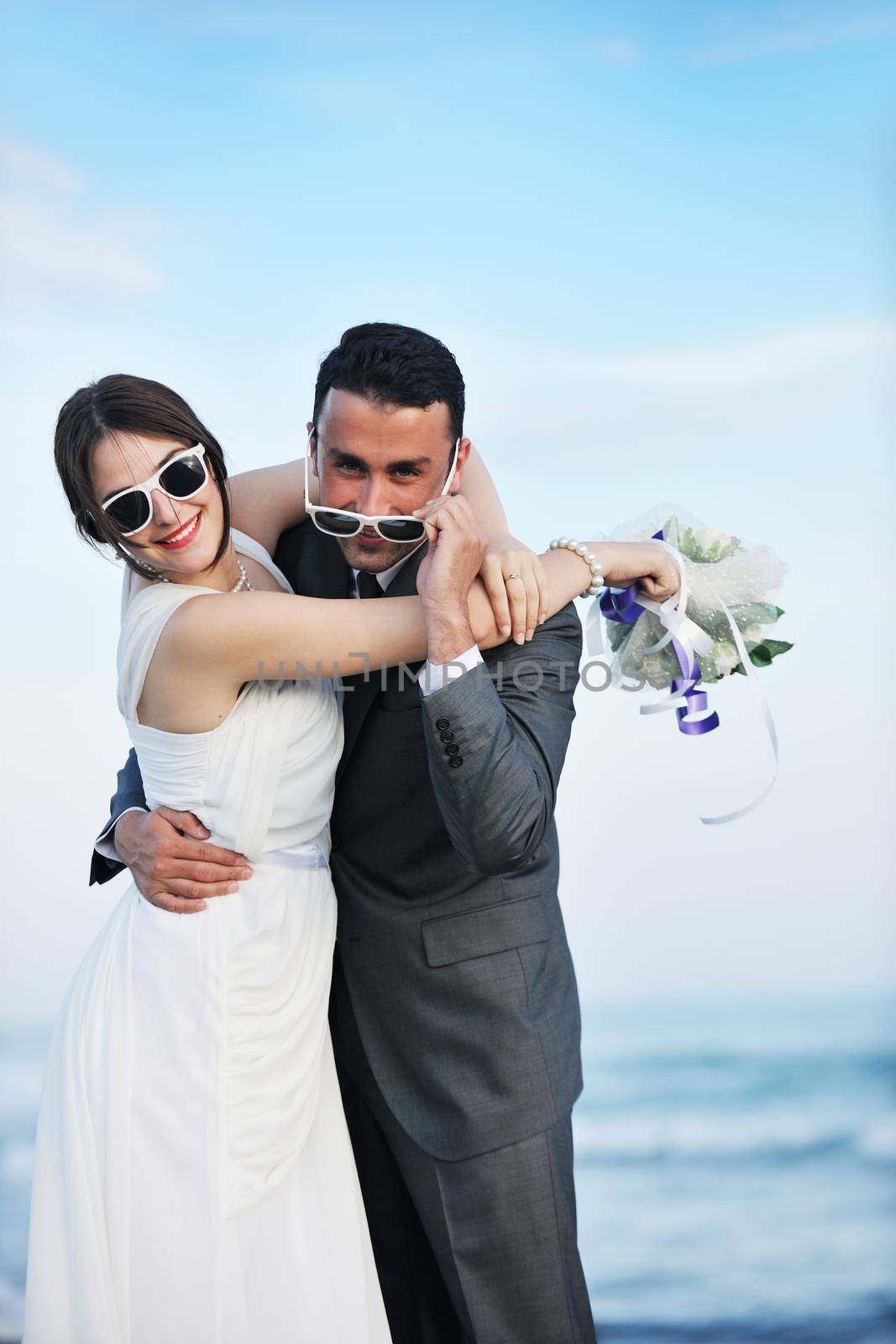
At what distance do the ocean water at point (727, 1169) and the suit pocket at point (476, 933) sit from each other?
225 cm

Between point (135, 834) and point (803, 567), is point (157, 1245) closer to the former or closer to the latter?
point (135, 834)

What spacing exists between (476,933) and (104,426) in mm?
917

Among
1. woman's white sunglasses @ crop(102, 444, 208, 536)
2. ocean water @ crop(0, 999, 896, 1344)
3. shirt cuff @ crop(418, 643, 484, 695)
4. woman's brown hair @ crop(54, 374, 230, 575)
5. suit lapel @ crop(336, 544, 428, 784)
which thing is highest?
woman's brown hair @ crop(54, 374, 230, 575)

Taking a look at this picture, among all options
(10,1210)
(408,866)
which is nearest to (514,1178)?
(408,866)

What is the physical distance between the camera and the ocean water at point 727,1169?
3.77 metres

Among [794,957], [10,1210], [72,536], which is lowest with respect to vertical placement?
[10,1210]

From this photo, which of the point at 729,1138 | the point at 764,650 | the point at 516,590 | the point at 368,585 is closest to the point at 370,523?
the point at 368,585

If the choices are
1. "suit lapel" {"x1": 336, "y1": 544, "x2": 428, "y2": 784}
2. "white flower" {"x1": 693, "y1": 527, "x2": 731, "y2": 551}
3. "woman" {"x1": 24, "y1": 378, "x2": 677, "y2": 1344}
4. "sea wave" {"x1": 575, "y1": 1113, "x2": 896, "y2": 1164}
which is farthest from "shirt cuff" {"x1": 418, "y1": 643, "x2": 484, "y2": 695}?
"sea wave" {"x1": 575, "y1": 1113, "x2": 896, "y2": 1164}

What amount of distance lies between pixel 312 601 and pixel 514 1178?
903 mm

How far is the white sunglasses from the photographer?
1915mm

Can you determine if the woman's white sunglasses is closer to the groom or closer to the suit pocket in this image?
the groom

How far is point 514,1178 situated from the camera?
74.6 inches

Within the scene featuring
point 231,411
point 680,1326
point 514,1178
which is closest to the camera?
point 514,1178

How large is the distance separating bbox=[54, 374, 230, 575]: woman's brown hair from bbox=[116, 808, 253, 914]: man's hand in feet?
1.34
